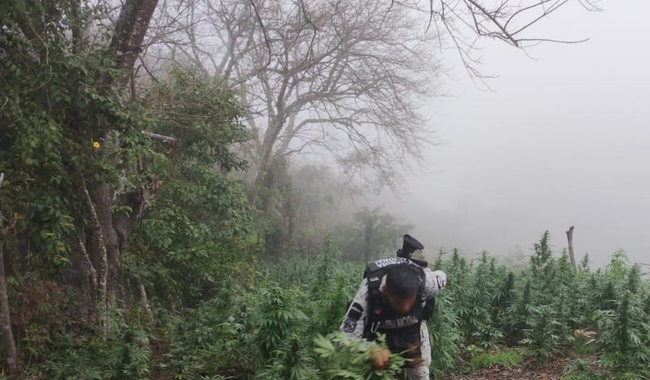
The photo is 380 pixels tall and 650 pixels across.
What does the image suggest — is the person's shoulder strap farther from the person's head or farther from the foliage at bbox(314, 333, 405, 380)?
the foliage at bbox(314, 333, 405, 380)

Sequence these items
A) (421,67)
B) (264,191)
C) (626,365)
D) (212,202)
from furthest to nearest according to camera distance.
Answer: (421,67), (264,191), (212,202), (626,365)

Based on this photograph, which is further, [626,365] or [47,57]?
[47,57]

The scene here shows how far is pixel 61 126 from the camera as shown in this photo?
6160mm

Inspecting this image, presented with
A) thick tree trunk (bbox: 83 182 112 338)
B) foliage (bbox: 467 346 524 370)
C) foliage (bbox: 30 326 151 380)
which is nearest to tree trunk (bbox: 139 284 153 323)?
thick tree trunk (bbox: 83 182 112 338)

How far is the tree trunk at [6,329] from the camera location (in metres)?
5.27

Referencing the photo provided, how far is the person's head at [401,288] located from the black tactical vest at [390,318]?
0.26 feet

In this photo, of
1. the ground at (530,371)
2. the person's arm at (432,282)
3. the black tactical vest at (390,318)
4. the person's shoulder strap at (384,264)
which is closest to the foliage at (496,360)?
→ the ground at (530,371)

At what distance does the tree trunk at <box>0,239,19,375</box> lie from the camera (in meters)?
5.27

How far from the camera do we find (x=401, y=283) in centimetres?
345

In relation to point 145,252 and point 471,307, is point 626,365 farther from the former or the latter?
point 145,252

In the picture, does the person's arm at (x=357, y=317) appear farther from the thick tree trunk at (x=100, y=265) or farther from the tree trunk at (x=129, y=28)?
the tree trunk at (x=129, y=28)

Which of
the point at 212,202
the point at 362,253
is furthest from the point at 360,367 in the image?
the point at 362,253

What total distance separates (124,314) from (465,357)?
4.82m

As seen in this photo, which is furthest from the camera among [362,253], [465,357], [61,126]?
[362,253]
